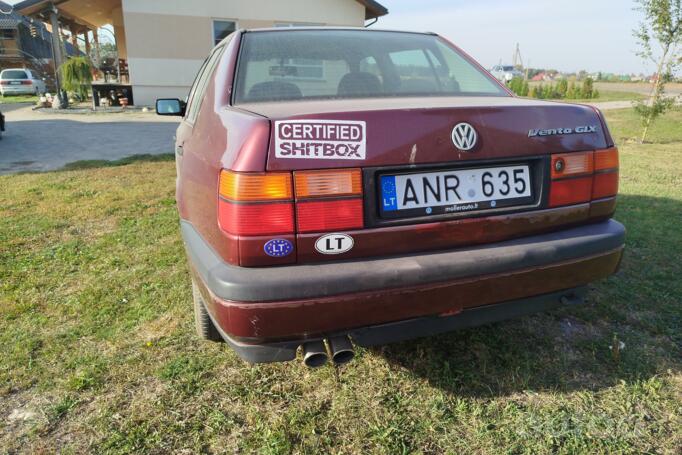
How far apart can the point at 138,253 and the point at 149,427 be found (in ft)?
7.01

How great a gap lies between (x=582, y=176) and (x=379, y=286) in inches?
41.6

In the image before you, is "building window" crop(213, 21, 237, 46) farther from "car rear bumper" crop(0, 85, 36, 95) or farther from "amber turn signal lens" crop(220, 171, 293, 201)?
"amber turn signal lens" crop(220, 171, 293, 201)

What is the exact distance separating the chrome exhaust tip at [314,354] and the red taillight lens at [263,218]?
0.44 m

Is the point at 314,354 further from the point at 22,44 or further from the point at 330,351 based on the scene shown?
the point at 22,44

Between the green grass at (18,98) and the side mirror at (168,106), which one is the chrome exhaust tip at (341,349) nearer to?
the side mirror at (168,106)

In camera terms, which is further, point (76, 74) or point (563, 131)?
point (76, 74)

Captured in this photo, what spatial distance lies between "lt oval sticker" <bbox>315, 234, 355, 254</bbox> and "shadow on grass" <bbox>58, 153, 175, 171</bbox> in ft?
22.3

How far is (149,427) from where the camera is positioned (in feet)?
6.28

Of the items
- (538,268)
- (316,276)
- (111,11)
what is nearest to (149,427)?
(316,276)

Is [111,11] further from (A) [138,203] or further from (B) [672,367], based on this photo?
(B) [672,367]

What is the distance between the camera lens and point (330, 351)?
5.64 ft

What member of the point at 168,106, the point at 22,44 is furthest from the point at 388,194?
the point at 22,44

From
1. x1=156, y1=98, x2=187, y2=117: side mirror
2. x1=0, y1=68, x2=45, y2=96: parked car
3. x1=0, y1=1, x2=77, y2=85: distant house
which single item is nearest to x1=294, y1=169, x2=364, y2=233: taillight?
x1=156, y1=98, x2=187, y2=117: side mirror

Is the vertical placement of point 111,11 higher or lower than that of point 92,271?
higher
